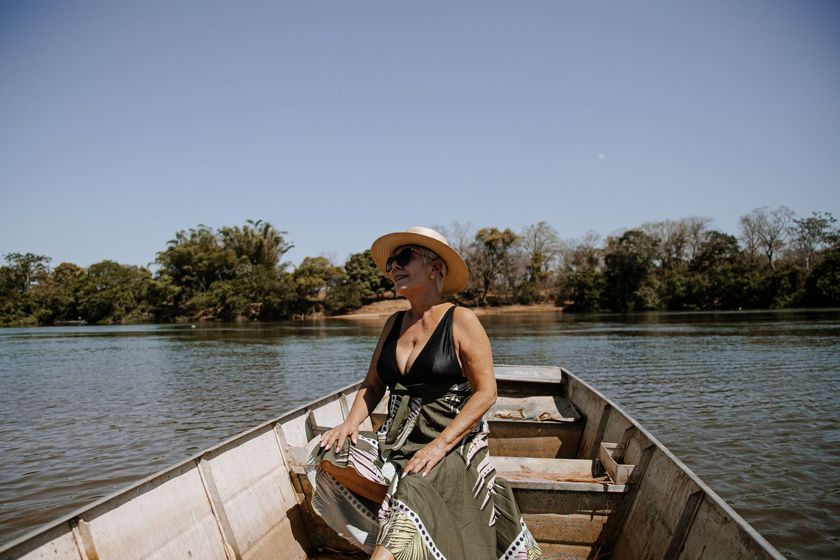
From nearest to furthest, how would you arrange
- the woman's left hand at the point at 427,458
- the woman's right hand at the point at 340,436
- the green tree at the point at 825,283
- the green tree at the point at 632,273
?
the woman's left hand at the point at 427,458 → the woman's right hand at the point at 340,436 → the green tree at the point at 825,283 → the green tree at the point at 632,273

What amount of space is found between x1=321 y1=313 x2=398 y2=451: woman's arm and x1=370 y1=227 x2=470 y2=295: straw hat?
42 cm

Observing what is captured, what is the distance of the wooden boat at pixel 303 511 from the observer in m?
2.45

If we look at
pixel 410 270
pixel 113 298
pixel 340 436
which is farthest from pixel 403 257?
pixel 113 298

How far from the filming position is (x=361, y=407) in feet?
10.1

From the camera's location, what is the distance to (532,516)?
345cm

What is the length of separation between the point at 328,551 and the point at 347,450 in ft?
4.54

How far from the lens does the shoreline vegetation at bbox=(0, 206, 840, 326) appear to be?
53.0 meters

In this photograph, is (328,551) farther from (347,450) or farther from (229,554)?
(347,450)

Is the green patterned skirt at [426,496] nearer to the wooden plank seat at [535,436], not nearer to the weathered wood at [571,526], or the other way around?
the weathered wood at [571,526]

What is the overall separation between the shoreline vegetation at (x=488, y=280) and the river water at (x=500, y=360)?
28.9m

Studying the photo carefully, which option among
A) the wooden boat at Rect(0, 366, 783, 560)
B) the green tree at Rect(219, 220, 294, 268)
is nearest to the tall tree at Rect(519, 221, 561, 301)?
the green tree at Rect(219, 220, 294, 268)

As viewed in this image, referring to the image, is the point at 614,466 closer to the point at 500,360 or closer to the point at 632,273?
the point at 500,360

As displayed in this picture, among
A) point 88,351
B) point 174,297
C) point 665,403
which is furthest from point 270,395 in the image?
point 174,297

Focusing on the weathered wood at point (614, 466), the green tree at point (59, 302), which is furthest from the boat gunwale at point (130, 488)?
the green tree at point (59, 302)
